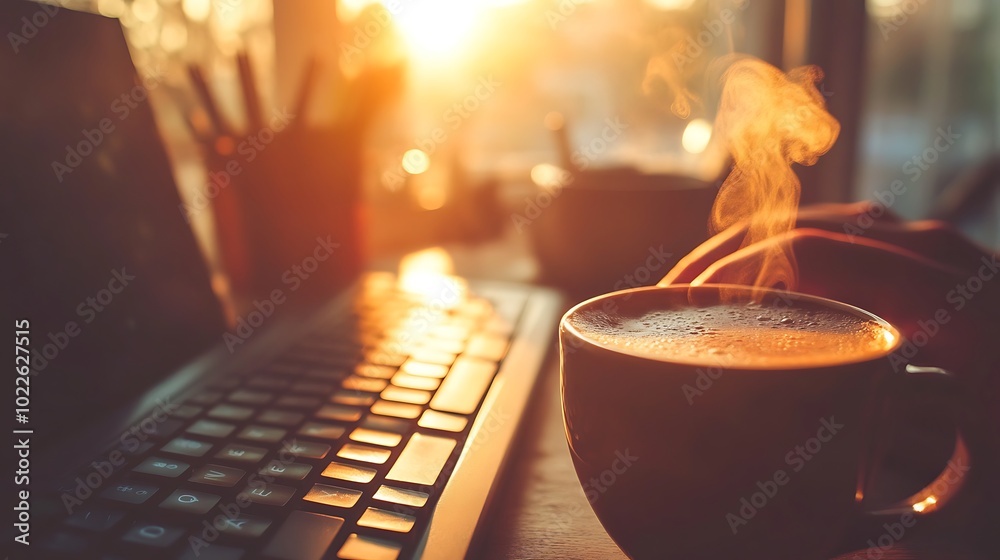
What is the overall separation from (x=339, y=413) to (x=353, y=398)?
0.07 ft

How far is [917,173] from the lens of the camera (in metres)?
1.64

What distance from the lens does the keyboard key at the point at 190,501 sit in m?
0.27

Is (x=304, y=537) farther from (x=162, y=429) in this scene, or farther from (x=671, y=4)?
(x=671, y=4)

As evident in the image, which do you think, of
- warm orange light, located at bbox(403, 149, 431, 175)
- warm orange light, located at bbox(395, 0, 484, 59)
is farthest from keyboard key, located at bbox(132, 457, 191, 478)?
warm orange light, located at bbox(403, 149, 431, 175)

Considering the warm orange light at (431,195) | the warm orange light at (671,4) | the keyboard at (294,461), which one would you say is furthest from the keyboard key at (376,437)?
the warm orange light at (671,4)

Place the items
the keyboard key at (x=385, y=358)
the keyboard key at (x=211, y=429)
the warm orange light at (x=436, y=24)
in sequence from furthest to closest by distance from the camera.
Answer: the warm orange light at (x=436, y=24) < the keyboard key at (x=385, y=358) < the keyboard key at (x=211, y=429)

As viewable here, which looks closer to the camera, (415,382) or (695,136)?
(415,382)

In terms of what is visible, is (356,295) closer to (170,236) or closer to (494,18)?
(170,236)

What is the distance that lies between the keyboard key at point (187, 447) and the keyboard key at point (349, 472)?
0.07 m

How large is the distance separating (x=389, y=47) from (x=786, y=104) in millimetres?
664

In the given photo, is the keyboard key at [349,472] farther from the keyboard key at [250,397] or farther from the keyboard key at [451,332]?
the keyboard key at [451,332]

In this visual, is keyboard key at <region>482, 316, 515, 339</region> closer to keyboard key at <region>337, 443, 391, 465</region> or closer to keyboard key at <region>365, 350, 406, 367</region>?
keyboard key at <region>365, 350, 406, 367</region>

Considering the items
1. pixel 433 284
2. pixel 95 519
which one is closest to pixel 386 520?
pixel 95 519

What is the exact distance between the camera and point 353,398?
0.40 m
